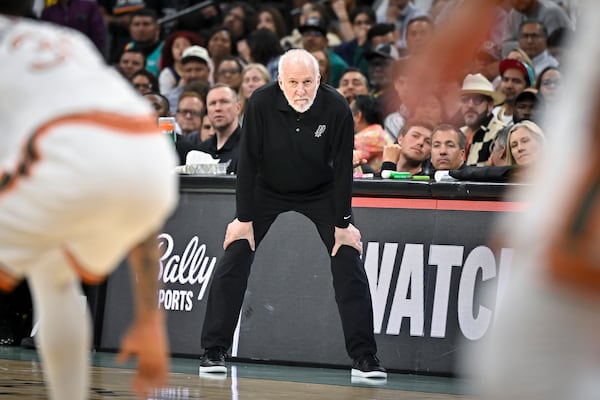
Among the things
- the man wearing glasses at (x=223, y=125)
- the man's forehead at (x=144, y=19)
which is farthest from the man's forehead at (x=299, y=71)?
the man's forehead at (x=144, y=19)

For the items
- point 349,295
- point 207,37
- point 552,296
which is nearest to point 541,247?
point 552,296

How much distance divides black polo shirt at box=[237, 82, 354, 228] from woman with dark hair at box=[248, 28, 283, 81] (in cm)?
462

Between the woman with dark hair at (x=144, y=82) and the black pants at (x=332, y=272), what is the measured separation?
4.70 meters

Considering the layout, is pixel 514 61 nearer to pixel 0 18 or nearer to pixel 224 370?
pixel 224 370

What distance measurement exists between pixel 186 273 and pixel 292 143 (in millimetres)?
1781

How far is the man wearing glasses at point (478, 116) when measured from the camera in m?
11.1

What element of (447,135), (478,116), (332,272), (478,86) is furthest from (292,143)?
(478,86)

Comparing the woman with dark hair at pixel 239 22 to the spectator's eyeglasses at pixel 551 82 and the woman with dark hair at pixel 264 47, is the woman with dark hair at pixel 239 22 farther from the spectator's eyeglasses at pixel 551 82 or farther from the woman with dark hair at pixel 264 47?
the spectator's eyeglasses at pixel 551 82

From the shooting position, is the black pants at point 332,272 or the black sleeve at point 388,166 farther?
the black sleeve at point 388,166

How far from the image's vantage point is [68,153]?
364 cm

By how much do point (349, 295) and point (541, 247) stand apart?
6.38 m

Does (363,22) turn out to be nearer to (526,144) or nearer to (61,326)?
(526,144)

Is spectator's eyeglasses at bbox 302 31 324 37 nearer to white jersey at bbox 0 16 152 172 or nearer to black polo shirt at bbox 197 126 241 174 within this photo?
black polo shirt at bbox 197 126 241 174

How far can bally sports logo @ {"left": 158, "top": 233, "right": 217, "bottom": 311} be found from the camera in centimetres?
1028
